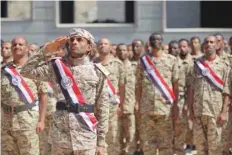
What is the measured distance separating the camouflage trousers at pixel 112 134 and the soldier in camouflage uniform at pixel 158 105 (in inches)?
32.1

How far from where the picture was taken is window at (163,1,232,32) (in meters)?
21.5

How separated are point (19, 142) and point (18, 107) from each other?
428mm

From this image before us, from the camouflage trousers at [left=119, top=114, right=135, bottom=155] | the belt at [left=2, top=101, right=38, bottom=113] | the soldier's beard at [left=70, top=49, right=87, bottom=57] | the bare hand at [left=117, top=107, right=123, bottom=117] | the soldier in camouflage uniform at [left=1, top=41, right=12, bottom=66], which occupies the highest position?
the soldier's beard at [left=70, top=49, right=87, bottom=57]

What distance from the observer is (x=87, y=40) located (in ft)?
28.5

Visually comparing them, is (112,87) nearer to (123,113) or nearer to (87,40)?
(123,113)

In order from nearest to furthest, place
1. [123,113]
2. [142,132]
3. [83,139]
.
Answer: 1. [83,139]
2. [142,132]
3. [123,113]

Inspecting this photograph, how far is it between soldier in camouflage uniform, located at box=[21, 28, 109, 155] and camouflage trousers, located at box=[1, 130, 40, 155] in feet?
7.41

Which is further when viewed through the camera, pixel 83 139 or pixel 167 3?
pixel 167 3

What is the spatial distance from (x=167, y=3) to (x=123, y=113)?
7.05 m

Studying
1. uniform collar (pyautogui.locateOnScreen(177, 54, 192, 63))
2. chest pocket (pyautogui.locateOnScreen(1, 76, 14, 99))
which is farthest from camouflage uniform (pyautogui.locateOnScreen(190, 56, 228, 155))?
chest pocket (pyautogui.locateOnScreen(1, 76, 14, 99))

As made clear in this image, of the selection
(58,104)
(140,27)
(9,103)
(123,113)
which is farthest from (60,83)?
(140,27)

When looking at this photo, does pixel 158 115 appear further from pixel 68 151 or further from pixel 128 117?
pixel 68 151

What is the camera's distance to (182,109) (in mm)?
14602

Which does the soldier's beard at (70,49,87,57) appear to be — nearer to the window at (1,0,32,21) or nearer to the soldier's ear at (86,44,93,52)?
the soldier's ear at (86,44,93,52)
